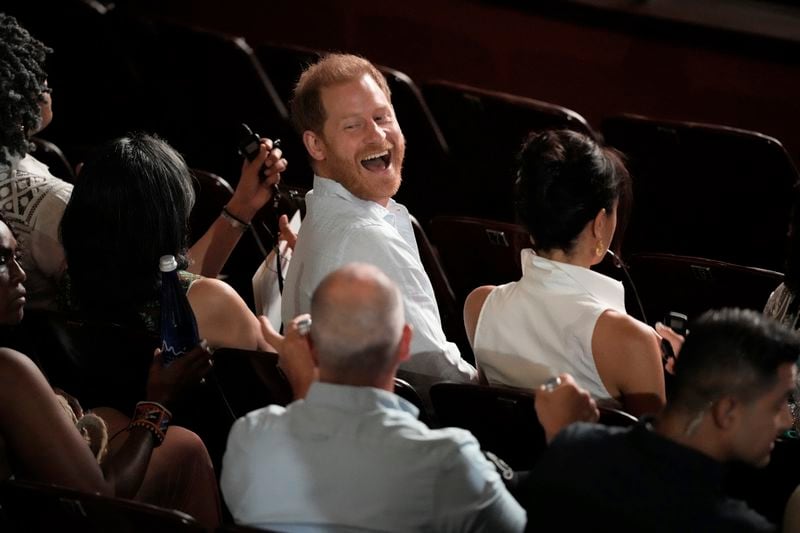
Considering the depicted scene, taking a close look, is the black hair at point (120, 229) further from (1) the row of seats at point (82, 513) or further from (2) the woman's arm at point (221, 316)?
(1) the row of seats at point (82, 513)

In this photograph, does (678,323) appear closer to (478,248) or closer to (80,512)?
(478,248)

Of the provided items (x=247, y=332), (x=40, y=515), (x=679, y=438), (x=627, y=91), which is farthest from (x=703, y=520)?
(x=627, y=91)

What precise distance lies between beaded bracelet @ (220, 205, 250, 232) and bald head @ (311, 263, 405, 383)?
1.44 metres

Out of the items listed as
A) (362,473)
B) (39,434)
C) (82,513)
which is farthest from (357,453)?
(39,434)

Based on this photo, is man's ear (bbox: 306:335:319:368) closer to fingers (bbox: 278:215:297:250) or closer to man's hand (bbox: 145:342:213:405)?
man's hand (bbox: 145:342:213:405)

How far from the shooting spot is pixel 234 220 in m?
3.42

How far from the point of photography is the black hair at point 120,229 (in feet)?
9.21

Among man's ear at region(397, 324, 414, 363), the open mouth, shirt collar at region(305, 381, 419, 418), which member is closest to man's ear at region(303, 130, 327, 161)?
the open mouth

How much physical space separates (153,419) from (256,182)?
1.07m

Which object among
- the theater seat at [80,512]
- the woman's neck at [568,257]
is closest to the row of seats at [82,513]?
the theater seat at [80,512]

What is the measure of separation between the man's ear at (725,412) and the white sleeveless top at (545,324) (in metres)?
0.64

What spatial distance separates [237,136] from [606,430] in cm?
291

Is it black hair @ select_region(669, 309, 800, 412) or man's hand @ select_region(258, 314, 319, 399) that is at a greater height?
black hair @ select_region(669, 309, 800, 412)

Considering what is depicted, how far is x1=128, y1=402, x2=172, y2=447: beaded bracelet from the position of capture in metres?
2.49
